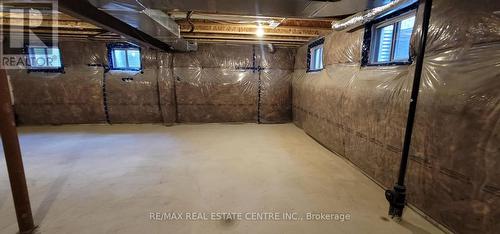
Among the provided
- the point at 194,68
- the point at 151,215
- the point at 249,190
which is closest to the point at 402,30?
the point at 249,190

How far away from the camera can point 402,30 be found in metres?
2.22

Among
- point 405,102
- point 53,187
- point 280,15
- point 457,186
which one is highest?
point 280,15

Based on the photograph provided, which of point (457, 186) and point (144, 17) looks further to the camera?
point (144, 17)

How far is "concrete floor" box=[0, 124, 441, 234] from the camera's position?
63.7 inches

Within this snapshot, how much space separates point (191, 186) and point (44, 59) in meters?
4.94

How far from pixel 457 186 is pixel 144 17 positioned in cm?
278

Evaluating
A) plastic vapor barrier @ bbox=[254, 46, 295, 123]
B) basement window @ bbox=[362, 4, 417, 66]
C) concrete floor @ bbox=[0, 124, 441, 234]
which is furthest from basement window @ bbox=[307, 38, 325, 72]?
basement window @ bbox=[362, 4, 417, 66]

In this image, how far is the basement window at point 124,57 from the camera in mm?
4809

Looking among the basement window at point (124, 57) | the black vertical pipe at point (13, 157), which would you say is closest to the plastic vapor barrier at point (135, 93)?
the basement window at point (124, 57)

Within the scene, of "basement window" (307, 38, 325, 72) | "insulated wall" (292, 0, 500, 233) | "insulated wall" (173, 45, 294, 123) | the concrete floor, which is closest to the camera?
"insulated wall" (292, 0, 500, 233)

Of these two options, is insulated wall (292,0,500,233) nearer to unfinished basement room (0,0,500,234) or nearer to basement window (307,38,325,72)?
unfinished basement room (0,0,500,234)

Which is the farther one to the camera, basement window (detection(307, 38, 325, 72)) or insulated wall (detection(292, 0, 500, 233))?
basement window (detection(307, 38, 325, 72))

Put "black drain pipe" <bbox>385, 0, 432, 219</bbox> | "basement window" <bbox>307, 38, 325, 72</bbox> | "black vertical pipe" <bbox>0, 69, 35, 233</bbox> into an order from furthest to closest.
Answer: "basement window" <bbox>307, 38, 325, 72</bbox> → "black drain pipe" <bbox>385, 0, 432, 219</bbox> → "black vertical pipe" <bbox>0, 69, 35, 233</bbox>

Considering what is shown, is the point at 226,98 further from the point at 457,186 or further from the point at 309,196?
the point at 457,186
